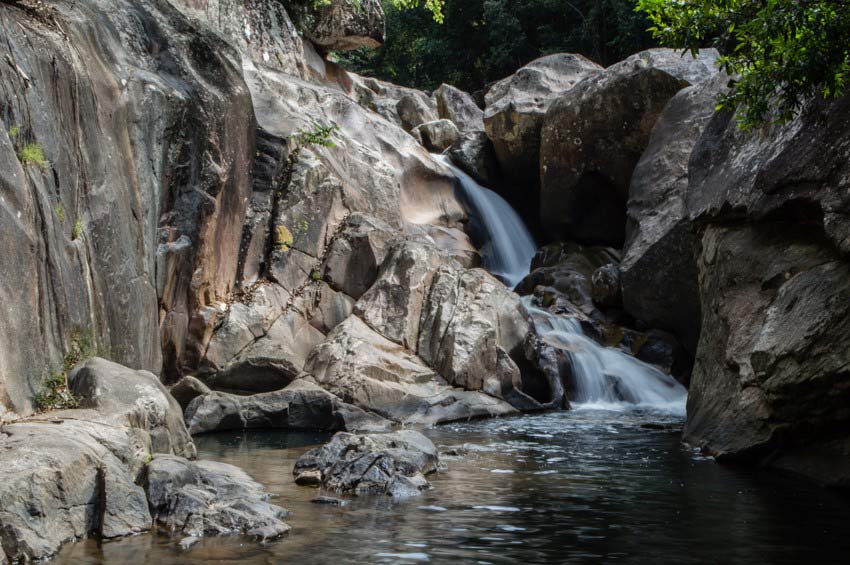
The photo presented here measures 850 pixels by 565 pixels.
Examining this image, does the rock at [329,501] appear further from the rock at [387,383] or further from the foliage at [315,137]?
the foliage at [315,137]

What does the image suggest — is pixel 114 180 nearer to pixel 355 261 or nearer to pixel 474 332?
pixel 355 261

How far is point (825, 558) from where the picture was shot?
6277mm

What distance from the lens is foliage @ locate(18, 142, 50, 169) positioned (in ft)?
32.3

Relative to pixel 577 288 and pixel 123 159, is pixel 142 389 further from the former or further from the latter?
pixel 577 288

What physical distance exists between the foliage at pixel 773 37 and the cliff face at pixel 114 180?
6998mm

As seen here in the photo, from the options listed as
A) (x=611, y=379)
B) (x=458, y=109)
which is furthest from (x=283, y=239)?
(x=458, y=109)

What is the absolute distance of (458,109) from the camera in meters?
33.2

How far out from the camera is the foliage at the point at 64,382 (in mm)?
8695

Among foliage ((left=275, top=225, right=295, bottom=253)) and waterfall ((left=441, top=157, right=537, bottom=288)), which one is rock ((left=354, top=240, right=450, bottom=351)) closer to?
foliage ((left=275, top=225, right=295, bottom=253))

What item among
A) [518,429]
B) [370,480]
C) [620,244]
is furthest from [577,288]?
[370,480]

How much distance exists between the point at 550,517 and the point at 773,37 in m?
4.67

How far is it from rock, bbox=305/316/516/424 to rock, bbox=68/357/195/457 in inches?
205

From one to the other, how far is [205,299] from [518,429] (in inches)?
246

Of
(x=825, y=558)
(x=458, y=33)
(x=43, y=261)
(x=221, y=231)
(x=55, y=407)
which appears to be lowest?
(x=825, y=558)
